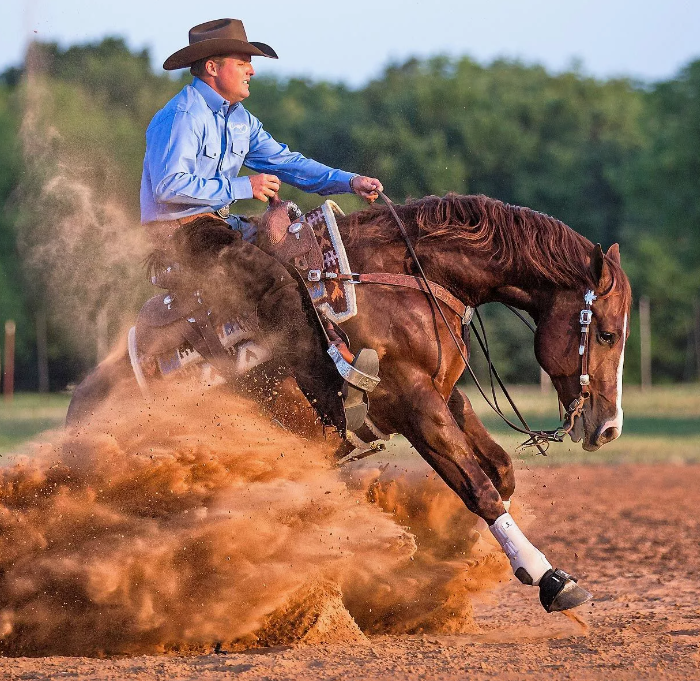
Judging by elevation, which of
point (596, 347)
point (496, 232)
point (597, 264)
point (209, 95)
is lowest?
point (596, 347)

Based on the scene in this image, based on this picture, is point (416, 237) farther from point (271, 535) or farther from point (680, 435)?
point (680, 435)

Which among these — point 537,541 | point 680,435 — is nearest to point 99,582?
point 537,541

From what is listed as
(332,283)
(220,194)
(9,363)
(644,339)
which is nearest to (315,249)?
(332,283)

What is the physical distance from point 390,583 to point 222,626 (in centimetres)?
110

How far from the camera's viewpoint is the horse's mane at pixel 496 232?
602 cm

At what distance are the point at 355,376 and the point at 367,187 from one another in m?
1.28

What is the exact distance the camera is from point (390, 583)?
21.7 ft

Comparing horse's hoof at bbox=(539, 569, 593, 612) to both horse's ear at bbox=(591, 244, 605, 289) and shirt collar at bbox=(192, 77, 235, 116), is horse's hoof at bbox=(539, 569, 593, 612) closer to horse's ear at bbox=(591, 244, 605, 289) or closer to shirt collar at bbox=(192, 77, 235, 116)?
horse's ear at bbox=(591, 244, 605, 289)

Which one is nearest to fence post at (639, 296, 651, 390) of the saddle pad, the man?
the saddle pad

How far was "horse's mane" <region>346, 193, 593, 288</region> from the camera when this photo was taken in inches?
237

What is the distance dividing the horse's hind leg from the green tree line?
4.66 feet

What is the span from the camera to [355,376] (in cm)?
575

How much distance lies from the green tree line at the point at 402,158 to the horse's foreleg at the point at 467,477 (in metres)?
1.74

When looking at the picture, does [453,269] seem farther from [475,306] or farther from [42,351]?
[42,351]
